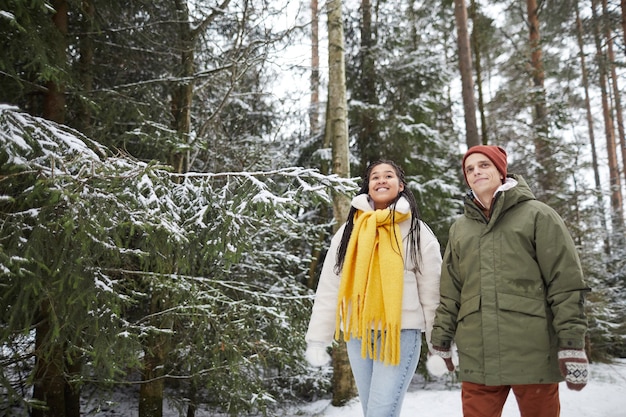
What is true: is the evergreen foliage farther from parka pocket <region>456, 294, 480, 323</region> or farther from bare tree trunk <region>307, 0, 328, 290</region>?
bare tree trunk <region>307, 0, 328, 290</region>

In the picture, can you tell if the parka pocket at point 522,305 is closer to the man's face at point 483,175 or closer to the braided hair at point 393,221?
the braided hair at point 393,221

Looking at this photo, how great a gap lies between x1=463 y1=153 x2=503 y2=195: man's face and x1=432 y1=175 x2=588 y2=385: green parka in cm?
10

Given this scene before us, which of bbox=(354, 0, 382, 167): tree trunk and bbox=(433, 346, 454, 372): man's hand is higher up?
bbox=(354, 0, 382, 167): tree trunk

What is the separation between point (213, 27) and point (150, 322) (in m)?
4.40

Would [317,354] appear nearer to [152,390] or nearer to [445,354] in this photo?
[445,354]

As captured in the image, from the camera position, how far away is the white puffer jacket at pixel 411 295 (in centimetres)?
271

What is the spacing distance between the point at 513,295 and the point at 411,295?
598 millimetres

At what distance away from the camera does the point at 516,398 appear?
2402mm

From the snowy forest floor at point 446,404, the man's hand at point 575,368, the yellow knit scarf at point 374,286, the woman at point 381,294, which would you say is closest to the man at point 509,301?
the man's hand at point 575,368

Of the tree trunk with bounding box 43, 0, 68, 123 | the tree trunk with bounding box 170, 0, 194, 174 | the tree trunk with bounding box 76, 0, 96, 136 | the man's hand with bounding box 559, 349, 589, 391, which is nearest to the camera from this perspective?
the man's hand with bounding box 559, 349, 589, 391

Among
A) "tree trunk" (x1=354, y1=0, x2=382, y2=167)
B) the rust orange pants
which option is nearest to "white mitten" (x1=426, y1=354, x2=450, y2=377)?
the rust orange pants

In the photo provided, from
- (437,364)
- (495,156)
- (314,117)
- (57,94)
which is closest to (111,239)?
(57,94)

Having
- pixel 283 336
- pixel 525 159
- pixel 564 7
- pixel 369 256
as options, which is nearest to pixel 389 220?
pixel 369 256

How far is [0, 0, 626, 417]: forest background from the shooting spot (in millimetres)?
3314
